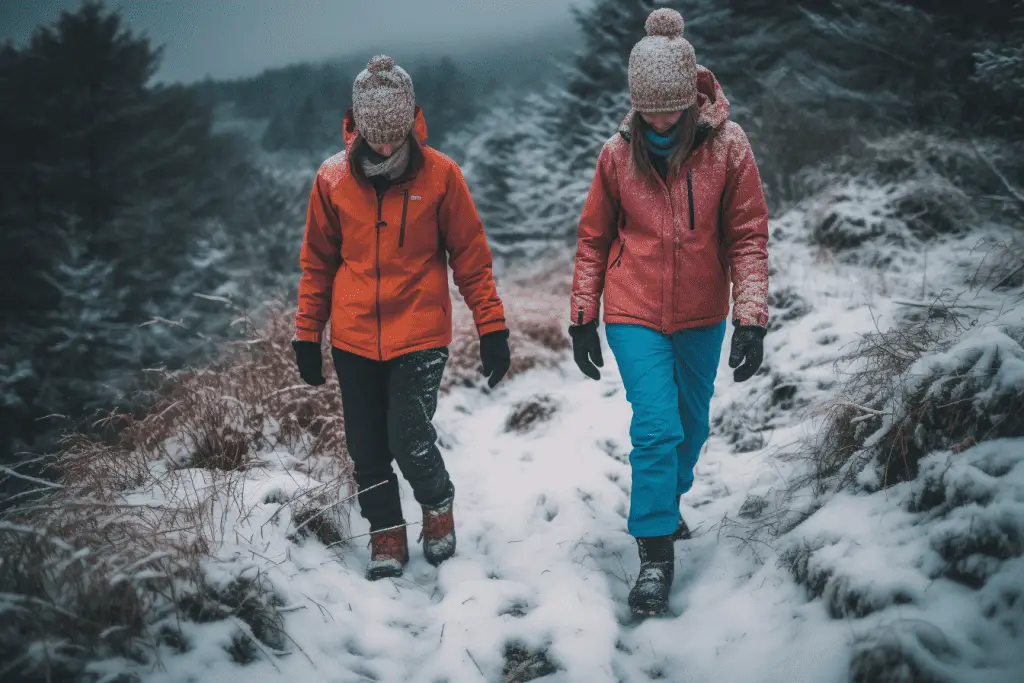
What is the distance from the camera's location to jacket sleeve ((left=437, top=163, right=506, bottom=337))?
2947mm

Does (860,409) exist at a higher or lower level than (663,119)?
lower

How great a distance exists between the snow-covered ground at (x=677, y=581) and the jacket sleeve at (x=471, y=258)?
48.8 inches

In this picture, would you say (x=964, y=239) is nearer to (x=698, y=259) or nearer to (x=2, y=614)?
(x=698, y=259)

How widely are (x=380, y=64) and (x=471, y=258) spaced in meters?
0.97

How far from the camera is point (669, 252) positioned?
2.68 metres

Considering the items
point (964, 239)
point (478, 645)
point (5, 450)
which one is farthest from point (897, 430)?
point (5, 450)

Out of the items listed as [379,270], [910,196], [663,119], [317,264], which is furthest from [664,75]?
[910,196]

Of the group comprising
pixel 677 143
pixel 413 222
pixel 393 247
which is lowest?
pixel 393 247

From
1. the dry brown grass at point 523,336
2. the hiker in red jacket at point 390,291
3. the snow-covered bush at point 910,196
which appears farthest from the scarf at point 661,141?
the snow-covered bush at point 910,196

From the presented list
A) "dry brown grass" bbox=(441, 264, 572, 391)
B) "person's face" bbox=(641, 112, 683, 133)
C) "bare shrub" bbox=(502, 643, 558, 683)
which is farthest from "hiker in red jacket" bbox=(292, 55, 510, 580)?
"dry brown grass" bbox=(441, 264, 572, 391)

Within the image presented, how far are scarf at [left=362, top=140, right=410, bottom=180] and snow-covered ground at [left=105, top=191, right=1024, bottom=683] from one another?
158cm

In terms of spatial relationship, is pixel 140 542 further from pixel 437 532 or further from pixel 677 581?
pixel 677 581

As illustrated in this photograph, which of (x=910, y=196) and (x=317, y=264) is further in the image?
(x=910, y=196)

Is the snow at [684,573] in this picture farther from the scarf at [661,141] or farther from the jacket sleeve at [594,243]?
the scarf at [661,141]
